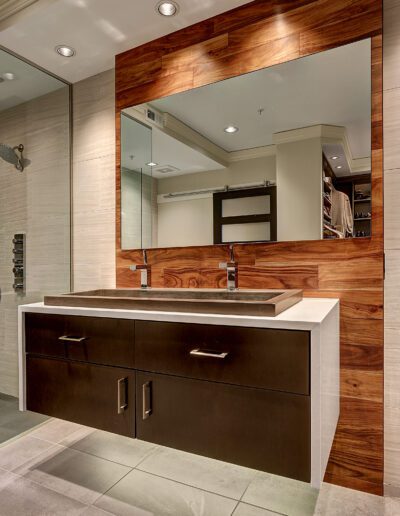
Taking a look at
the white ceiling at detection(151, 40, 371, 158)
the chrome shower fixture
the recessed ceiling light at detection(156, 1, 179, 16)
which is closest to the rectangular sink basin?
the white ceiling at detection(151, 40, 371, 158)

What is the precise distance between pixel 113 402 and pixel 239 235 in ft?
3.11

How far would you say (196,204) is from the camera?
6.15 feet

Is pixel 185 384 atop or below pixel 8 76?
below

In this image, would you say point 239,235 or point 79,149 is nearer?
point 239,235

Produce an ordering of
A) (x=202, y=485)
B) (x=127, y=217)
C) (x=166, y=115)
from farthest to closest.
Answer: (x=127, y=217) < (x=166, y=115) < (x=202, y=485)

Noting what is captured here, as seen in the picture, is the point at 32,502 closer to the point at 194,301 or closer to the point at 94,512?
the point at 94,512

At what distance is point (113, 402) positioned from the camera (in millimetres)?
1319

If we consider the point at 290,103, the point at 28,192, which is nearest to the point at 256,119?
the point at 290,103

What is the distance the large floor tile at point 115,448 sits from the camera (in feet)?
5.91

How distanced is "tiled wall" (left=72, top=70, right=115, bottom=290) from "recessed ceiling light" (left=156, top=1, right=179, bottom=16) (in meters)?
0.58

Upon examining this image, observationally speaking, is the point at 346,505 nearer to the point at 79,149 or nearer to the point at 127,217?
the point at 127,217

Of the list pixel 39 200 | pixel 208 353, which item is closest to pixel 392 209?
pixel 208 353

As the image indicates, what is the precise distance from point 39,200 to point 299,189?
1713 mm

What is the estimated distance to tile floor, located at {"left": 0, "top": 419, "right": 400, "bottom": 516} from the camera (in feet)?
4.66
